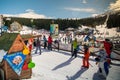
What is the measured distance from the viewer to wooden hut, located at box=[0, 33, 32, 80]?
Result: 1148 cm

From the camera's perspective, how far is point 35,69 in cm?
1516

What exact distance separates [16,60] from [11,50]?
66 centimetres

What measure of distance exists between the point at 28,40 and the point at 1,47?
19.2 ft

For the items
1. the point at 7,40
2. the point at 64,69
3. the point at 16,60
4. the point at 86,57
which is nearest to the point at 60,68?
the point at 64,69

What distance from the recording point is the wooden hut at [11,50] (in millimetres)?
11484

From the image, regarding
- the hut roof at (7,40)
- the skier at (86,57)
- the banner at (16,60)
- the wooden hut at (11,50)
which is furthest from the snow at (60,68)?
the hut roof at (7,40)

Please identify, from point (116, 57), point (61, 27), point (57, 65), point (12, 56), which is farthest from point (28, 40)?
point (61, 27)

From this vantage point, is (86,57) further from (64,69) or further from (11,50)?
(11,50)

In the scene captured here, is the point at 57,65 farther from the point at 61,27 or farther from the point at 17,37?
the point at 61,27

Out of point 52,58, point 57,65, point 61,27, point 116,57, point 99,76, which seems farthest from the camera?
point 61,27

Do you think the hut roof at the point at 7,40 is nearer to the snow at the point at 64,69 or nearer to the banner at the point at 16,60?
the banner at the point at 16,60

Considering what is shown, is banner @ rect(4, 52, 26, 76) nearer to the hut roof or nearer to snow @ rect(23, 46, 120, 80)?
the hut roof

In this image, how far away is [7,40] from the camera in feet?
40.7

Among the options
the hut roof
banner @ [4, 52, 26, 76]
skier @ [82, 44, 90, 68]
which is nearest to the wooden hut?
the hut roof
